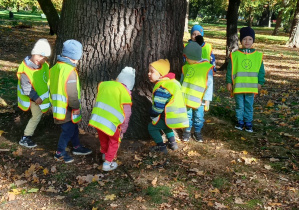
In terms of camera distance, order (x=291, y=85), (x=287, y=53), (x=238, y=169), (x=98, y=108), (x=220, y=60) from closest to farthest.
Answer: (x=98, y=108) < (x=238, y=169) < (x=291, y=85) < (x=220, y=60) < (x=287, y=53)

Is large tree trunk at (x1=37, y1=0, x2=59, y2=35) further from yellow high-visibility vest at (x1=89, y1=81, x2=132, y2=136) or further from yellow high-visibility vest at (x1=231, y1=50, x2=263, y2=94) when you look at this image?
yellow high-visibility vest at (x1=89, y1=81, x2=132, y2=136)

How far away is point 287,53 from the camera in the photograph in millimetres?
16859

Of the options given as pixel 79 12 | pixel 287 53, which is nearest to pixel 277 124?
pixel 79 12

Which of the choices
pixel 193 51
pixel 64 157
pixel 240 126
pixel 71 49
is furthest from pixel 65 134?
pixel 240 126

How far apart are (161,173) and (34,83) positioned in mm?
2199

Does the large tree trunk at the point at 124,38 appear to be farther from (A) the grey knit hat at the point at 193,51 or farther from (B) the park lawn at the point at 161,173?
(B) the park lawn at the point at 161,173

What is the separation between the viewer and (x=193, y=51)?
15.5ft

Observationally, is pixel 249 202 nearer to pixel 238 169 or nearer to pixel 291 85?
pixel 238 169

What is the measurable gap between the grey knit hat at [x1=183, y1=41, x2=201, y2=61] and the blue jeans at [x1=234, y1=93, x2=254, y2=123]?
4.65 feet

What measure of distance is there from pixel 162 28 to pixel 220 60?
32.6 feet

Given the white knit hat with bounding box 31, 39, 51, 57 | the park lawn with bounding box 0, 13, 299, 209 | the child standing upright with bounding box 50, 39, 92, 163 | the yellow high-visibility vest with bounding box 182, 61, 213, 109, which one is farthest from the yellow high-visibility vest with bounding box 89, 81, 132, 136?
the yellow high-visibility vest with bounding box 182, 61, 213, 109

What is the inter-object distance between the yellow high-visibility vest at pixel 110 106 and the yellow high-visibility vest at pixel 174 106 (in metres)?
0.58

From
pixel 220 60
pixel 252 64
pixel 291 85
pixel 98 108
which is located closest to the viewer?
pixel 98 108

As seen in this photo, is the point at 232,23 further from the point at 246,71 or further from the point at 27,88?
the point at 27,88
